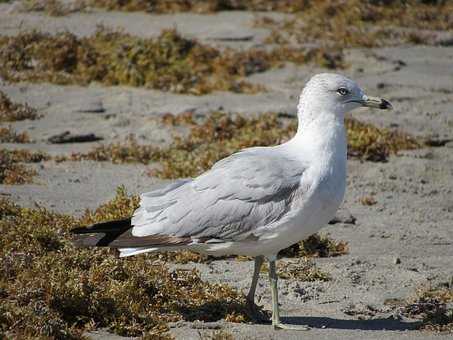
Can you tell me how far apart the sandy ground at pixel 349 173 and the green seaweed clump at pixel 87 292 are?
204 millimetres

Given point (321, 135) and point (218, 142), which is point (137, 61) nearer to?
point (218, 142)

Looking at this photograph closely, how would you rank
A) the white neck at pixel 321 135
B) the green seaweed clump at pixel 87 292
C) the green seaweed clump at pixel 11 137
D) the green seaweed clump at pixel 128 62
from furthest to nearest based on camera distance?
1. the green seaweed clump at pixel 128 62
2. the green seaweed clump at pixel 11 137
3. the white neck at pixel 321 135
4. the green seaweed clump at pixel 87 292

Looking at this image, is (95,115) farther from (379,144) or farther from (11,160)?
(379,144)

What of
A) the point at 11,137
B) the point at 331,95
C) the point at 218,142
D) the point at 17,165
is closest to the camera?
the point at 331,95

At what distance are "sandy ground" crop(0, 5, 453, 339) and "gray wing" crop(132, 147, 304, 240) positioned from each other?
2.18 feet

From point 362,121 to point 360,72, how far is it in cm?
191

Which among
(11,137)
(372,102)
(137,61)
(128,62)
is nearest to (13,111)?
(11,137)

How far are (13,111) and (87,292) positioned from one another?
223 inches

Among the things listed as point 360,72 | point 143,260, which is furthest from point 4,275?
point 360,72

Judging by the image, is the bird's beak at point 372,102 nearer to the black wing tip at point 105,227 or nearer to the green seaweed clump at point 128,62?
the black wing tip at point 105,227

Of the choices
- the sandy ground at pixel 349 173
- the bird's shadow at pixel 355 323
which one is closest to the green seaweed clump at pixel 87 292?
the sandy ground at pixel 349 173

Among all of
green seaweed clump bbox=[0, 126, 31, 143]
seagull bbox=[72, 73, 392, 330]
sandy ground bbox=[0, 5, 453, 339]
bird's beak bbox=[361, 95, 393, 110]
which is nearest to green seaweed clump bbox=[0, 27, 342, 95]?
sandy ground bbox=[0, 5, 453, 339]

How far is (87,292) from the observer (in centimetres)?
612

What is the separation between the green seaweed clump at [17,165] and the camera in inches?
359
